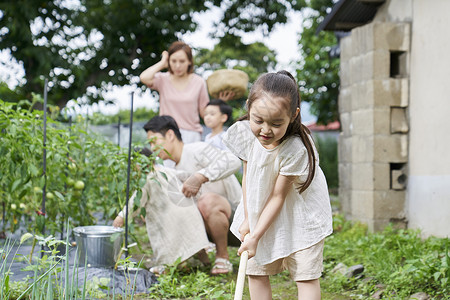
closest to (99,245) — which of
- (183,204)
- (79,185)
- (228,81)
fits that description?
(183,204)

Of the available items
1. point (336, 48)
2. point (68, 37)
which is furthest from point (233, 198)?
point (68, 37)

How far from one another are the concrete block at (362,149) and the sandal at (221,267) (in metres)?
2.00

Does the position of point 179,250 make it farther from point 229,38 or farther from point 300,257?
point 229,38

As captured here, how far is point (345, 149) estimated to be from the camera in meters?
5.55

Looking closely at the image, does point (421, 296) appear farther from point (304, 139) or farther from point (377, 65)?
point (377, 65)

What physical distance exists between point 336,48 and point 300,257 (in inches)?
267

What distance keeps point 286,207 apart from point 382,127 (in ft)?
9.76

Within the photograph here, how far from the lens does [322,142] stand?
1453cm

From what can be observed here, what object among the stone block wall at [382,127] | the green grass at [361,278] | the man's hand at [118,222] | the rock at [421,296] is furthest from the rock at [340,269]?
the man's hand at [118,222]

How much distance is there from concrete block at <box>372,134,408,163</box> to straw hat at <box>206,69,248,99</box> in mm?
1299

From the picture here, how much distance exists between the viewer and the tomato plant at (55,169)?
3.25 m

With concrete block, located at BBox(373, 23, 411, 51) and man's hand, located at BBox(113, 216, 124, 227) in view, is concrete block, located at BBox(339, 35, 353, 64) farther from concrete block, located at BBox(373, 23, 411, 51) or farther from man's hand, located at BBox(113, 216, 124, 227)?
man's hand, located at BBox(113, 216, 124, 227)

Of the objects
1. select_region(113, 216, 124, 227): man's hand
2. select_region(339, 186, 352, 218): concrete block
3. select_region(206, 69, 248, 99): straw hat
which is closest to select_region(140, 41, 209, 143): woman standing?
select_region(206, 69, 248, 99): straw hat

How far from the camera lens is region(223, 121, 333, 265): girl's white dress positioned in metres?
2.11
